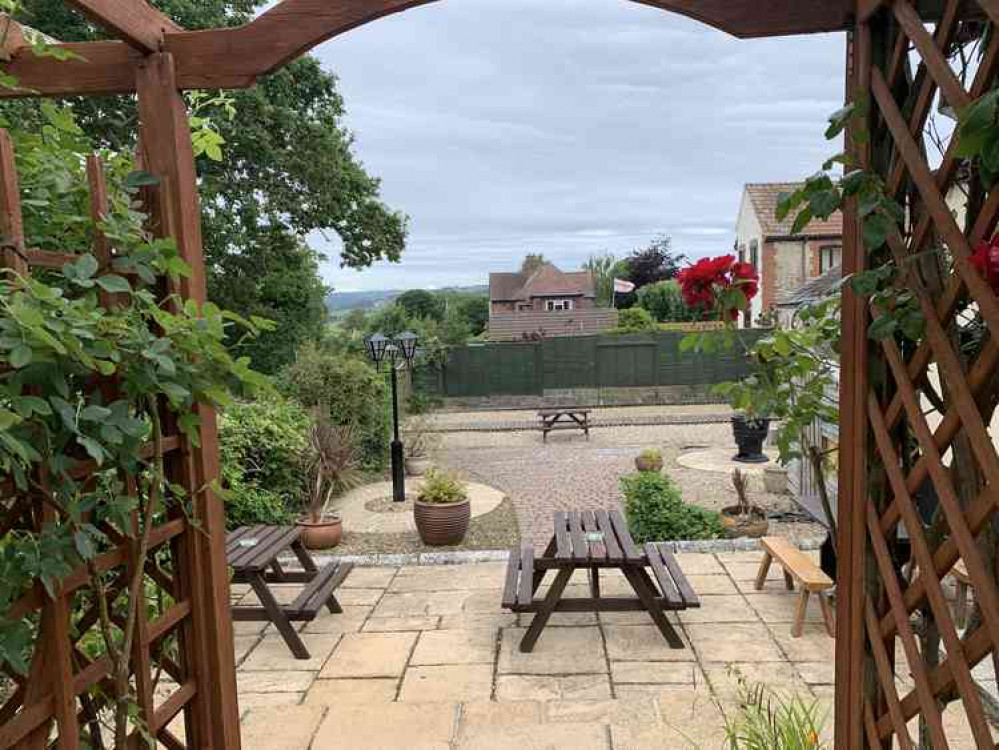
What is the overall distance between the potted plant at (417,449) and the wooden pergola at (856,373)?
27.7ft

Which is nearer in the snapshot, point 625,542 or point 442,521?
point 625,542

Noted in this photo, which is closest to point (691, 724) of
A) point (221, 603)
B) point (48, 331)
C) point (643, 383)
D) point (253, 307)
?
point (221, 603)

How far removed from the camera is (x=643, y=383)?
18562 mm

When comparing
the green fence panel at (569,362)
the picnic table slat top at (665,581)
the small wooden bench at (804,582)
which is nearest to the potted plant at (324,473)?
the picnic table slat top at (665,581)

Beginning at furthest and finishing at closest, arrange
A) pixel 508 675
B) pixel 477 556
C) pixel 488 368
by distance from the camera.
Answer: pixel 488 368 < pixel 477 556 < pixel 508 675

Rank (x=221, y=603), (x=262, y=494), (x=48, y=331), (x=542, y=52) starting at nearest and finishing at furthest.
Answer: (x=48, y=331)
(x=221, y=603)
(x=542, y=52)
(x=262, y=494)

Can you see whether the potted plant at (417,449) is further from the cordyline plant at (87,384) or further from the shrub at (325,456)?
the cordyline plant at (87,384)

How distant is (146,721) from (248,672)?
87.4 inches

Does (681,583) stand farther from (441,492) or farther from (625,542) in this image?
(441,492)

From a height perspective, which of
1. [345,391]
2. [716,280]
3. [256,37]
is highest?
[256,37]

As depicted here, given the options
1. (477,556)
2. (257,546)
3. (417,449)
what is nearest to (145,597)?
(257,546)

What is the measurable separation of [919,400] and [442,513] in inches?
211

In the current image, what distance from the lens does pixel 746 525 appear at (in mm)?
6566

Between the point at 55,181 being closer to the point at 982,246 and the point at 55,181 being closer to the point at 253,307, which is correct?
the point at 982,246
